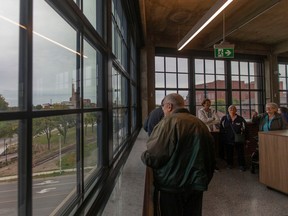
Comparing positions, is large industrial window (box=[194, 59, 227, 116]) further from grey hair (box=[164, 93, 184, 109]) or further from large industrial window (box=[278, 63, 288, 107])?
grey hair (box=[164, 93, 184, 109])

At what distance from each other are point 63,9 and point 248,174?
4.72 meters

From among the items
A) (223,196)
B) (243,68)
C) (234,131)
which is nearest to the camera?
(223,196)

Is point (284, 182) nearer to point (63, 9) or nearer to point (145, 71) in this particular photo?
point (63, 9)

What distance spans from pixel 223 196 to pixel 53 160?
10.3 feet

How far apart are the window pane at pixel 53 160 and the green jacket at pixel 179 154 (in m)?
0.67

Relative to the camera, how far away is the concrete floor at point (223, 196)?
1563 mm

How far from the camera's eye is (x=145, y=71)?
7.66 meters

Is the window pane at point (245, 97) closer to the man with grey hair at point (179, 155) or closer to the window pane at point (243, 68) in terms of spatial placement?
the window pane at point (243, 68)

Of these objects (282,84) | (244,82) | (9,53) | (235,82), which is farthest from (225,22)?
(9,53)

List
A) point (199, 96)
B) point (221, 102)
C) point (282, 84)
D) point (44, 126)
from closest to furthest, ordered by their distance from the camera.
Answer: point (44, 126) < point (199, 96) < point (221, 102) < point (282, 84)

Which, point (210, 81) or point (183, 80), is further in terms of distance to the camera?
point (210, 81)

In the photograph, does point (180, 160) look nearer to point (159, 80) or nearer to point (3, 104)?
point (3, 104)

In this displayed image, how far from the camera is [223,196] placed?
3.50 m

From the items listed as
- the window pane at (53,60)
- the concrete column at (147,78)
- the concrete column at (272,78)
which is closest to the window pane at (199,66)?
the concrete column at (147,78)
